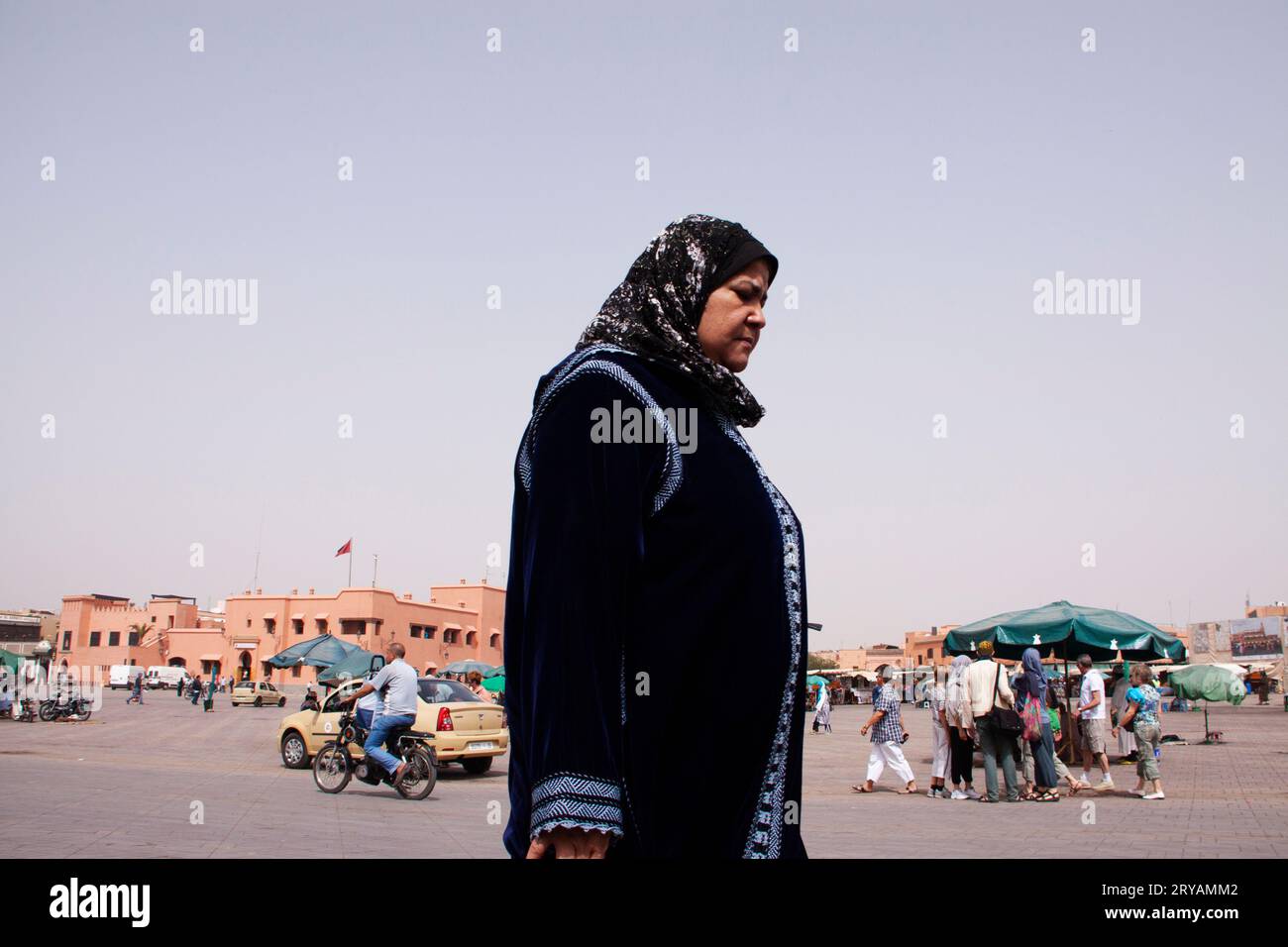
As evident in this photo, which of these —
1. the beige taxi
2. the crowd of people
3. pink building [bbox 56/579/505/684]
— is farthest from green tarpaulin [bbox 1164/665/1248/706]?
pink building [bbox 56/579/505/684]

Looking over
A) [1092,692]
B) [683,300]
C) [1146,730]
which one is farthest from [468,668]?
[683,300]

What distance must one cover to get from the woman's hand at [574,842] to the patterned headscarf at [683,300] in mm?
884

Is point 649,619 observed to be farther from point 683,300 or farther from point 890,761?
point 890,761

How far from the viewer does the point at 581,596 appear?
163cm

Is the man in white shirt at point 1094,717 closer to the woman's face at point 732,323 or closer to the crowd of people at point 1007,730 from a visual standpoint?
the crowd of people at point 1007,730

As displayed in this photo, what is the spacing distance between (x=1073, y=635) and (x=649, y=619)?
592 inches

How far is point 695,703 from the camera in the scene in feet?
5.81

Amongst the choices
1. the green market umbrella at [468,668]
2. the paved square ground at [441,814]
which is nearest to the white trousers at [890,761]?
the paved square ground at [441,814]

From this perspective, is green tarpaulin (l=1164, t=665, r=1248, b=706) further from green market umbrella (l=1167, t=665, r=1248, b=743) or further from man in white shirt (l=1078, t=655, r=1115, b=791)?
man in white shirt (l=1078, t=655, r=1115, b=791)
